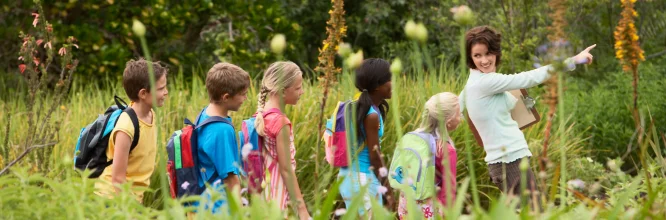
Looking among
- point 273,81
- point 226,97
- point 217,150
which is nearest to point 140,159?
point 217,150

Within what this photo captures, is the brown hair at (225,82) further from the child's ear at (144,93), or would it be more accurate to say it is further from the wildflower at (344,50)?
the wildflower at (344,50)

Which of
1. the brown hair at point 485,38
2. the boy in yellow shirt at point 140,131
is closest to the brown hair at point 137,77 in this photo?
the boy in yellow shirt at point 140,131

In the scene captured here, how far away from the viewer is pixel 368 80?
4.73m

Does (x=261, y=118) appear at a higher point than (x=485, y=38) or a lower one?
lower

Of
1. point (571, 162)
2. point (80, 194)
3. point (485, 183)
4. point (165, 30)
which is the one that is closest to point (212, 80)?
point (80, 194)

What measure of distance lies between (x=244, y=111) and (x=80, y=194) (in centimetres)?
413

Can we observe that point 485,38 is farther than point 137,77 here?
Yes

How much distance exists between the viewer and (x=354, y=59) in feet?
7.92

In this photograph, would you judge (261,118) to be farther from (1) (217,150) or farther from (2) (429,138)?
(2) (429,138)

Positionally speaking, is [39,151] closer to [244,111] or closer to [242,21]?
[244,111]

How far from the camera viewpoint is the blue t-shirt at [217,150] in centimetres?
412

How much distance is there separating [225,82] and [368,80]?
2.68 feet

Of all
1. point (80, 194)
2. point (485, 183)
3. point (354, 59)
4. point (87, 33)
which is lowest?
point (485, 183)

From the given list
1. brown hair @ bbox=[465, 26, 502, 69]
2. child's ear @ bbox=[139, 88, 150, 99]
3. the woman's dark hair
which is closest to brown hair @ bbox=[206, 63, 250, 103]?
child's ear @ bbox=[139, 88, 150, 99]
